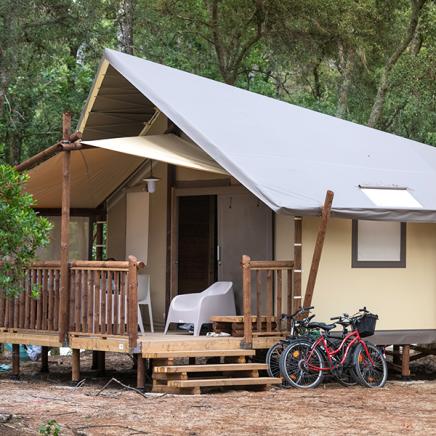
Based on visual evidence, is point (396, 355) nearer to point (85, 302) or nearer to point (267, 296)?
point (267, 296)

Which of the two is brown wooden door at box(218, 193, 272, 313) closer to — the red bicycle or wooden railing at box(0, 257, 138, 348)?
the red bicycle

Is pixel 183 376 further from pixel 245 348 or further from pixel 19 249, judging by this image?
pixel 19 249

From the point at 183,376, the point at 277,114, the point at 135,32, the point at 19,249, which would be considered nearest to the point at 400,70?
the point at 135,32

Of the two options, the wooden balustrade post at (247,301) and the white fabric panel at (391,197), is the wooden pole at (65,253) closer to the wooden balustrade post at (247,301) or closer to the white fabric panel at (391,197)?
the wooden balustrade post at (247,301)

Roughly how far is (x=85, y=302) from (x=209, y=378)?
1517 millimetres

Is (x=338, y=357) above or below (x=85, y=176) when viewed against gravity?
below

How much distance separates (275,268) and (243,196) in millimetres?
1520

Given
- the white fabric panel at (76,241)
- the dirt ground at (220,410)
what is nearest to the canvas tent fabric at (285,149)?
the dirt ground at (220,410)

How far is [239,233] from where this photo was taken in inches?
465

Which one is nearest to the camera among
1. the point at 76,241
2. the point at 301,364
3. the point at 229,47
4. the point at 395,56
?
the point at 301,364

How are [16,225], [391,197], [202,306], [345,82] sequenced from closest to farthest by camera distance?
[16,225] → [202,306] → [391,197] → [345,82]

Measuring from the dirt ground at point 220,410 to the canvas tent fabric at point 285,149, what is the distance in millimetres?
1880

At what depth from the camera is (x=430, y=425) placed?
800cm

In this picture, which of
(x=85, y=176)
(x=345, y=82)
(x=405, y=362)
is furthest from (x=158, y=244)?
(x=345, y=82)
